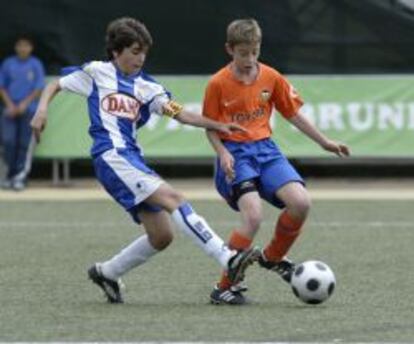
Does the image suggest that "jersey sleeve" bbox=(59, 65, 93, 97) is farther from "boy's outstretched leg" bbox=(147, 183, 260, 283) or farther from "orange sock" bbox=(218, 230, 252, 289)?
"orange sock" bbox=(218, 230, 252, 289)

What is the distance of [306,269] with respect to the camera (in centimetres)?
786

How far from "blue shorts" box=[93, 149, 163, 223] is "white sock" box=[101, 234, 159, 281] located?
0.23 metres

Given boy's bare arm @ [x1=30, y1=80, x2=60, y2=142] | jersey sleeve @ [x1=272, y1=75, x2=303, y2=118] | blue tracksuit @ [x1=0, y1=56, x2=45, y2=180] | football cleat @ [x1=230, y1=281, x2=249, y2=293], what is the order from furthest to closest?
blue tracksuit @ [x1=0, y1=56, x2=45, y2=180] → jersey sleeve @ [x1=272, y1=75, x2=303, y2=118] → football cleat @ [x1=230, y1=281, x2=249, y2=293] → boy's bare arm @ [x1=30, y1=80, x2=60, y2=142]

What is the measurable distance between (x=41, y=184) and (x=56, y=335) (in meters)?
10.8

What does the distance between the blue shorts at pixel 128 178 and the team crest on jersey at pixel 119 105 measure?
22cm

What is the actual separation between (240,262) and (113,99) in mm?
1233

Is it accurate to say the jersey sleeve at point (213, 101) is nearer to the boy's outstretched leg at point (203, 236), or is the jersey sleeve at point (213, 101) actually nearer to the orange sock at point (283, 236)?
the boy's outstretched leg at point (203, 236)

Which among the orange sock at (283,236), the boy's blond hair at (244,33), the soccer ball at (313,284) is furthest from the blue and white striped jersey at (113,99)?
the soccer ball at (313,284)

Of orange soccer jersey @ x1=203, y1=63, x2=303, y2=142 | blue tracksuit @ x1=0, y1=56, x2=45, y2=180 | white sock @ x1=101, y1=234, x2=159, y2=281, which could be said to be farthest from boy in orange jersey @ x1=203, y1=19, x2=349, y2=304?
blue tracksuit @ x1=0, y1=56, x2=45, y2=180

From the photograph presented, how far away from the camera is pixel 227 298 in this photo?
805 centimetres

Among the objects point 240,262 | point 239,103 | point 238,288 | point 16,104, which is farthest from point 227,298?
point 16,104

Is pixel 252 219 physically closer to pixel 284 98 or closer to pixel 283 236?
pixel 283 236

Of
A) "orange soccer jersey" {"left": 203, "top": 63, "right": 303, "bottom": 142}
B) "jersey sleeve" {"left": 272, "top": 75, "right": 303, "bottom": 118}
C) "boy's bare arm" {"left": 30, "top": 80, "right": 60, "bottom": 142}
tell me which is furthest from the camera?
"jersey sleeve" {"left": 272, "top": 75, "right": 303, "bottom": 118}

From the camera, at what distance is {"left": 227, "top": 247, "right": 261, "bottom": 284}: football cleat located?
7.64 meters
